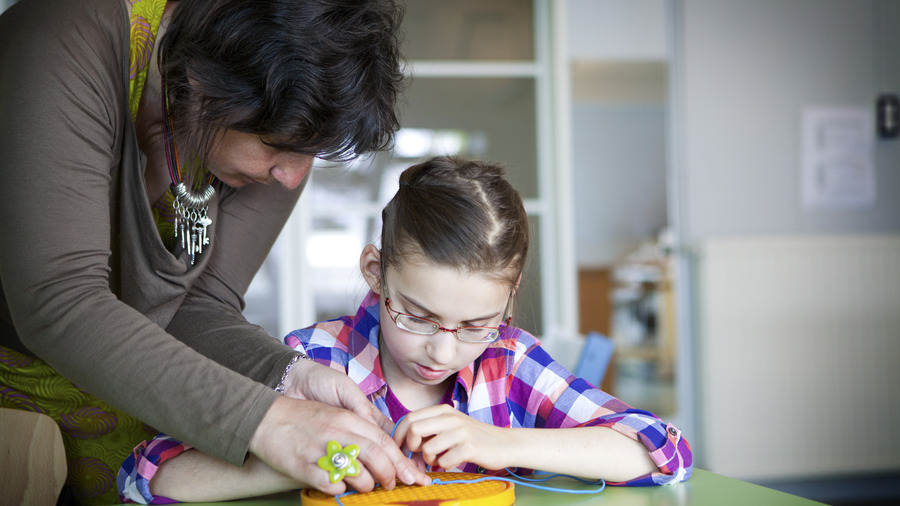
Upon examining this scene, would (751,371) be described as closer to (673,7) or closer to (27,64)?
(673,7)

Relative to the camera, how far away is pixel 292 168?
0.95 m

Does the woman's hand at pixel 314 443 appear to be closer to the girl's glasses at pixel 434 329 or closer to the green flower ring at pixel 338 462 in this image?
the green flower ring at pixel 338 462

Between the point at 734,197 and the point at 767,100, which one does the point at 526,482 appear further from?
the point at 767,100

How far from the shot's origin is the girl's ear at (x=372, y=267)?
1.08 meters

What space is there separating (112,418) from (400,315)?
0.44 metres

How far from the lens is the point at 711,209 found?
11.1 feet

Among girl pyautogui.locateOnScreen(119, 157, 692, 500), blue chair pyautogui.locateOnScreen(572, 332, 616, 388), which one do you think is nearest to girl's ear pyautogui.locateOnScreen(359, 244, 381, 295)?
girl pyautogui.locateOnScreen(119, 157, 692, 500)

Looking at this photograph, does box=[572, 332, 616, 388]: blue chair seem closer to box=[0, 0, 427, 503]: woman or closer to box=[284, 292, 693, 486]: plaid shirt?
box=[284, 292, 693, 486]: plaid shirt

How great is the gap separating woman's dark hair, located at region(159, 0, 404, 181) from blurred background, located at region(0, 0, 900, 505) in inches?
81.9

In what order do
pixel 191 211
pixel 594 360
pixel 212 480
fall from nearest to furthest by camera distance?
pixel 212 480
pixel 191 211
pixel 594 360

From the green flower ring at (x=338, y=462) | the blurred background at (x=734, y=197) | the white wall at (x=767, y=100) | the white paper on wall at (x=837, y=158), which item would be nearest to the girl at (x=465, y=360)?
the green flower ring at (x=338, y=462)

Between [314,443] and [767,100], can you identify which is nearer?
[314,443]

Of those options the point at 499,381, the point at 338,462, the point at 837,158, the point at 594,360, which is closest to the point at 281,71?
the point at 338,462

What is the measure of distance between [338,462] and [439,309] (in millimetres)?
293
